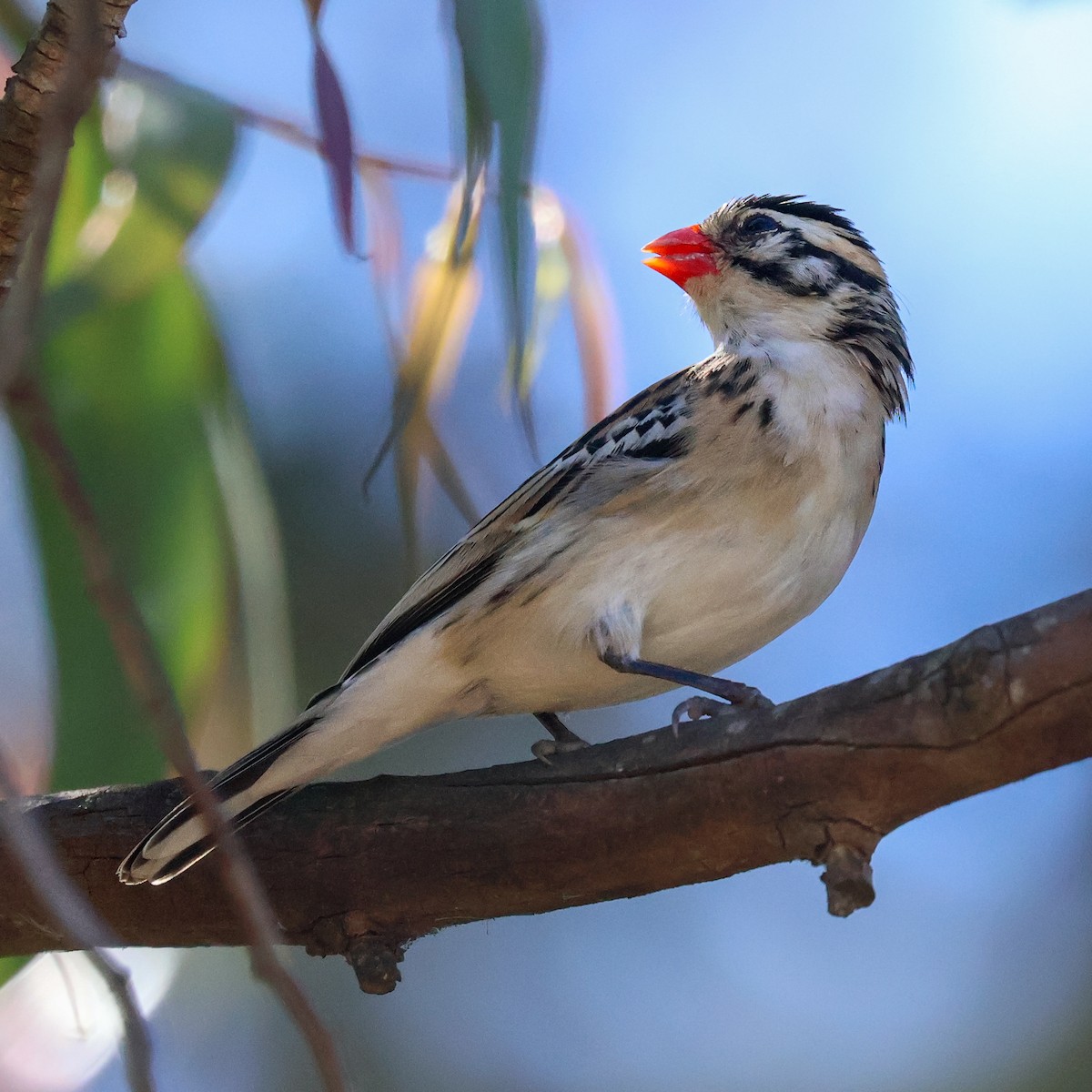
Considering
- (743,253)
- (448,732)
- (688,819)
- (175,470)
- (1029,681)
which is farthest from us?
(448,732)

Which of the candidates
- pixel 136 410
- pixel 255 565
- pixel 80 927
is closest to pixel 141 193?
pixel 136 410

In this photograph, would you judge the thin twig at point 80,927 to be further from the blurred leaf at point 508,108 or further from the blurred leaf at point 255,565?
the blurred leaf at point 255,565

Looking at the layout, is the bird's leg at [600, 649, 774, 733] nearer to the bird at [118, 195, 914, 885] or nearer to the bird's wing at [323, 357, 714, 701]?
the bird at [118, 195, 914, 885]

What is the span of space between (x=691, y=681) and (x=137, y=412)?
1.15 m

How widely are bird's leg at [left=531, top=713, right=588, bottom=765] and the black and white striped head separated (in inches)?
35.0

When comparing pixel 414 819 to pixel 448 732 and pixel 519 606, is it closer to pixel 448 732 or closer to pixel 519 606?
pixel 519 606

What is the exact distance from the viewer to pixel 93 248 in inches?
99.4

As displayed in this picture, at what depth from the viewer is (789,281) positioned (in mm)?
3158

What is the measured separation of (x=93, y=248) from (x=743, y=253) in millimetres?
1488

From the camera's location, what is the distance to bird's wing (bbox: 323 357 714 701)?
2738 mm

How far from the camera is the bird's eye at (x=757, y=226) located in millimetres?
3320

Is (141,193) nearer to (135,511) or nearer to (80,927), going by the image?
(135,511)

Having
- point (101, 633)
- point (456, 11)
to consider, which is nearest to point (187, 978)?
point (101, 633)

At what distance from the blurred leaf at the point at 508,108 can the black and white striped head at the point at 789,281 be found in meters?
1.12
